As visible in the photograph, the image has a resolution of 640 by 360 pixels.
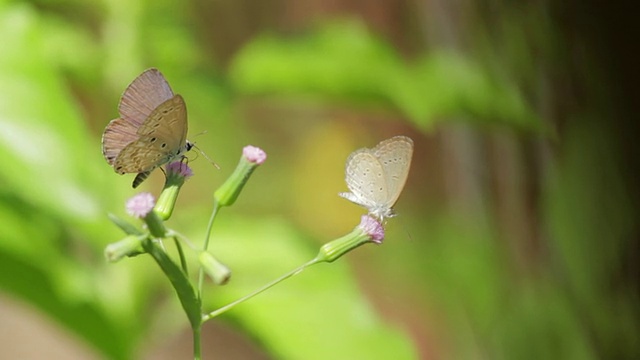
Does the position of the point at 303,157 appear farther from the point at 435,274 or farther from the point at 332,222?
the point at 435,274

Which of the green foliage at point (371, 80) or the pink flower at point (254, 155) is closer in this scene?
the pink flower at point (254, 155)

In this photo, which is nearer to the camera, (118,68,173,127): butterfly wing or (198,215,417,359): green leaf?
(118,68,173,127): butterfly wing

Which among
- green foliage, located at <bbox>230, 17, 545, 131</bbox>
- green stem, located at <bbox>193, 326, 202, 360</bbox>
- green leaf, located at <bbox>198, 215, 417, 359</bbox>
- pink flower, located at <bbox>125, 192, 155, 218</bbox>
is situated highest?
green foliage, located at <bbox>230, 17, 545, 131</bbox>

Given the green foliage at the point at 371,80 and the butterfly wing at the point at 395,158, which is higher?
the green foliage at the point at 371,80

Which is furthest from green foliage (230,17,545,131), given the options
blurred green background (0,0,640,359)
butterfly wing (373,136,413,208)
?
butterfly wing (373,136,413,208)

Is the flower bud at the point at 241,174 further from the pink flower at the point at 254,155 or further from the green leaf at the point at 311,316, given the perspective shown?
the green leaf at the point at 311,316

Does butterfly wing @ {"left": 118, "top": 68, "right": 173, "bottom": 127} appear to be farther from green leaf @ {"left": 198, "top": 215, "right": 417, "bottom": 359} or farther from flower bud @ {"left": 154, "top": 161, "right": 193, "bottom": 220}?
green leaf @ {"left": 198, "top": 215, "right": 417, "bottom": 359}

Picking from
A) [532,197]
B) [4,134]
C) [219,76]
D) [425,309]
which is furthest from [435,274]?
[4,134]

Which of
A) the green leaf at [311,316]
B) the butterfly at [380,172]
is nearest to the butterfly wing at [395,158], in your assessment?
the butterfly at [380,172]
